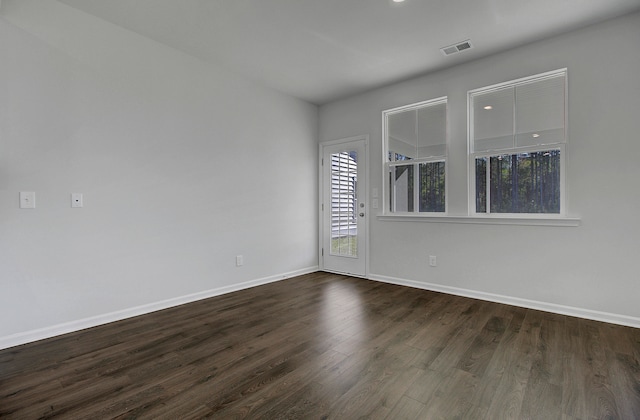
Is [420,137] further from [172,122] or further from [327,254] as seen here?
[172,122]

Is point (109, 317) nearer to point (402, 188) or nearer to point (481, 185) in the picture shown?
point (402, 188)

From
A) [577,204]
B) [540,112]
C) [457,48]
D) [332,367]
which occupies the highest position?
[457,48]

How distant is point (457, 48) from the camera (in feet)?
11.0

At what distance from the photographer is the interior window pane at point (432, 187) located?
13.0 ft

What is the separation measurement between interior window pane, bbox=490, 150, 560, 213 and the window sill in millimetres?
134

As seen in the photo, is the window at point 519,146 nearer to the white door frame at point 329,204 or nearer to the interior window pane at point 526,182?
the interior window pane at point 526,182

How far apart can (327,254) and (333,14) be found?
11.2 feet

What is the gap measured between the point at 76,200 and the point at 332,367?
2607 millimetres

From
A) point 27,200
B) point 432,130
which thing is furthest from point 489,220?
point 27,200

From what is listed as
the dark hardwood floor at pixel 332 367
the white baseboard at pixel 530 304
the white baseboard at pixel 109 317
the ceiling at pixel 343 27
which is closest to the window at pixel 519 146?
the ceiling at pixel 343 27

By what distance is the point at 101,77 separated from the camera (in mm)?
2889

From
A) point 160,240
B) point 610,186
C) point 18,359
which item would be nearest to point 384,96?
point 610,186

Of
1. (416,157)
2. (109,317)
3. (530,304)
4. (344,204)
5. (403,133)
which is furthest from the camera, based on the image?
(344,204)

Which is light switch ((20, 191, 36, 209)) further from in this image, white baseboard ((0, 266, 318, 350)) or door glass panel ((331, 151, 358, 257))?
door glass panel ((331, 151, 358, 257))
